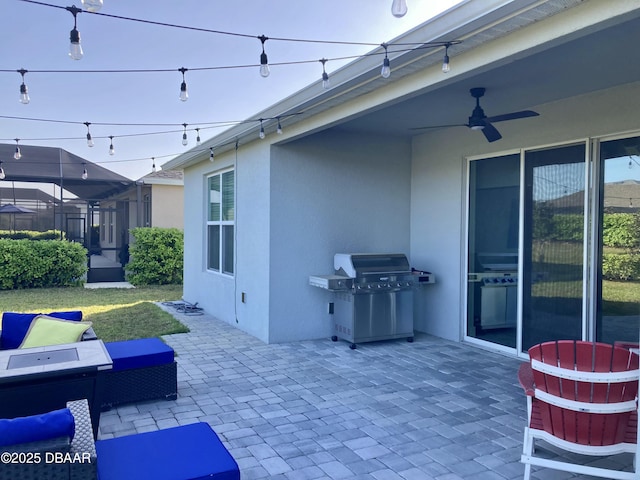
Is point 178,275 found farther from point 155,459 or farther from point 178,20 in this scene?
point 155,459

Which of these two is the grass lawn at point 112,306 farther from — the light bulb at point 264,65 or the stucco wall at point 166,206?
the light bulb at point 264,65

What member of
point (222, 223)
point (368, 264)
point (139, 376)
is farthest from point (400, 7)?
point (222, 223)

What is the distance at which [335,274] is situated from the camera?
6.36 m

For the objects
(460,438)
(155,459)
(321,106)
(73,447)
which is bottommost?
(460,438)

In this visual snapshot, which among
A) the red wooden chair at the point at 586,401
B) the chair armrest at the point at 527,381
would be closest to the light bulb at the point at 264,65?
the red wooden chair at the point at 586,401

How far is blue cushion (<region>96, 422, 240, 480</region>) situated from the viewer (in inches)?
86.7

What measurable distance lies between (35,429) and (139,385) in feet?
7.35

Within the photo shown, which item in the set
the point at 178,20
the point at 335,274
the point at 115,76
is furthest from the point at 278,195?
the point at 115,76

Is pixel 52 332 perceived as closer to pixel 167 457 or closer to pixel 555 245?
pixel 167 457

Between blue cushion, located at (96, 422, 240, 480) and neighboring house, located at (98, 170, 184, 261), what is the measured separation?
11568 mm

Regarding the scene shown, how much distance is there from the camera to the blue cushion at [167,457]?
7.23 feet

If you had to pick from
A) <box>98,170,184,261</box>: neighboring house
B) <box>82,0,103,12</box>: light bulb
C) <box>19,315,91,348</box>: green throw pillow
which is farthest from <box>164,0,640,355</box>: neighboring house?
<box>98,170,184,261</box>: neighboring house

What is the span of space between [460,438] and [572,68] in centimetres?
296

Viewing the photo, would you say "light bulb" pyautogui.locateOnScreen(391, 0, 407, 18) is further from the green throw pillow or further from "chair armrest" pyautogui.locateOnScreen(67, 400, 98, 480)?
the green throw pillow
